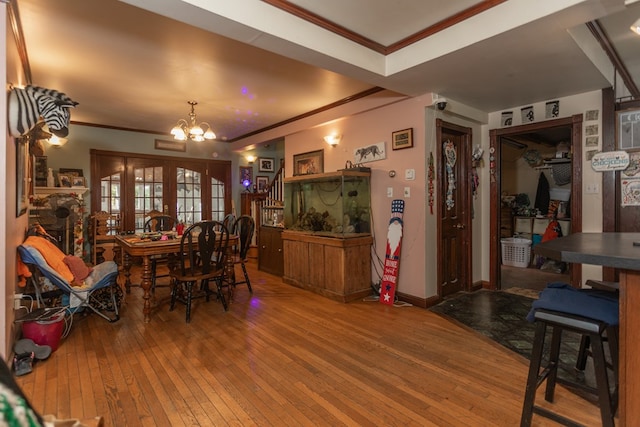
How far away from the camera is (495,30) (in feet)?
7.38

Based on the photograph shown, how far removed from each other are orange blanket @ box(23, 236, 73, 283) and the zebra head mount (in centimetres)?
96

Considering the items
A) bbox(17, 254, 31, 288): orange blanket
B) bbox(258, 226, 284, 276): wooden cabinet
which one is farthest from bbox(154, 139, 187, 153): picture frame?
bbox(17, 254, 31, 288): orange blanket

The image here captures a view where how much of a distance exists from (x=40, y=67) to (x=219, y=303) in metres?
2.99

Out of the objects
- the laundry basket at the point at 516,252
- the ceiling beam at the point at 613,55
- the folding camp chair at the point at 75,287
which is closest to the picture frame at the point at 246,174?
the folding camp chair at the point at 75,287

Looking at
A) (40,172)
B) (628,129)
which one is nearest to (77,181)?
(40,172)

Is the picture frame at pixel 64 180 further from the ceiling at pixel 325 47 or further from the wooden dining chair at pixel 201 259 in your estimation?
the wooden dining chair at pixel 201 259

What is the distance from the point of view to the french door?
5.79 meters

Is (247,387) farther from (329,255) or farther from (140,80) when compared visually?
(140,80)

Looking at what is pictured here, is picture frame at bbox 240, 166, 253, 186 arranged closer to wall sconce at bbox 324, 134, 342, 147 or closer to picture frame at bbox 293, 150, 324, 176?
picture frame at bbox 293, 150, 324, 176

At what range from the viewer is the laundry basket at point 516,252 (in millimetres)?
5699

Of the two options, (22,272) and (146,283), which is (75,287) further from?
(146,283)

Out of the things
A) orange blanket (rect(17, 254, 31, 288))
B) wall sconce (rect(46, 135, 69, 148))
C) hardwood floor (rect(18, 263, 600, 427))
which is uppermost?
wall sconce (rect(46, 135, 69, 148))

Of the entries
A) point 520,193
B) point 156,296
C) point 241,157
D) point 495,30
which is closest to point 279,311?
point 156,296

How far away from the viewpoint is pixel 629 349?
51.7 inches
